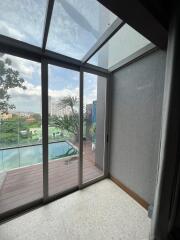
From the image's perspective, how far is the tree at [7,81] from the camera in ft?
6.01

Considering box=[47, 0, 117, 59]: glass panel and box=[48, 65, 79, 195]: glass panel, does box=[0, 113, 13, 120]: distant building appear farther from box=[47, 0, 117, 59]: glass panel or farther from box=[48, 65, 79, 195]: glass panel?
box=[47, 0, 117, 59]: glass panel

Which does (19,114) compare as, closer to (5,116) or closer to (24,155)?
(5,116)

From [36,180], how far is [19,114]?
1467mm

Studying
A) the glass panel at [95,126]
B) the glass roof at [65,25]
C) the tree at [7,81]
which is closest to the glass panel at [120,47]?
the glass roof at [65,25]

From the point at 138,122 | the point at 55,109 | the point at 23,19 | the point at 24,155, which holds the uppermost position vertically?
the point at 23,19

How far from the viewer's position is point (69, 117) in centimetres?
240

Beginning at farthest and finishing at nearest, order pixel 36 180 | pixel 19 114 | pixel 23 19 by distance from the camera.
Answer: pixel 36 180
pixel 19 114
pixel 23 19

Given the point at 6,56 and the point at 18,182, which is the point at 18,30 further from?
the point at 18,182

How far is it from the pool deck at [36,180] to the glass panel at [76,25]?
1.95 m

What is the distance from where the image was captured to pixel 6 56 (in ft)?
5.72

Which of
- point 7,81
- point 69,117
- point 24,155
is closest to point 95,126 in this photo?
point 69,117

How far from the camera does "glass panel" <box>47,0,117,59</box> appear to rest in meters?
1.42

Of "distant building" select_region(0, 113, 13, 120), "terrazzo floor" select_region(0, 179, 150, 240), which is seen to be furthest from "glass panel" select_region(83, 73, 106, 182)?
"distant building" select_region(0, 113, 13, 120)

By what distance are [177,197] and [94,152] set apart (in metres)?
2.04
